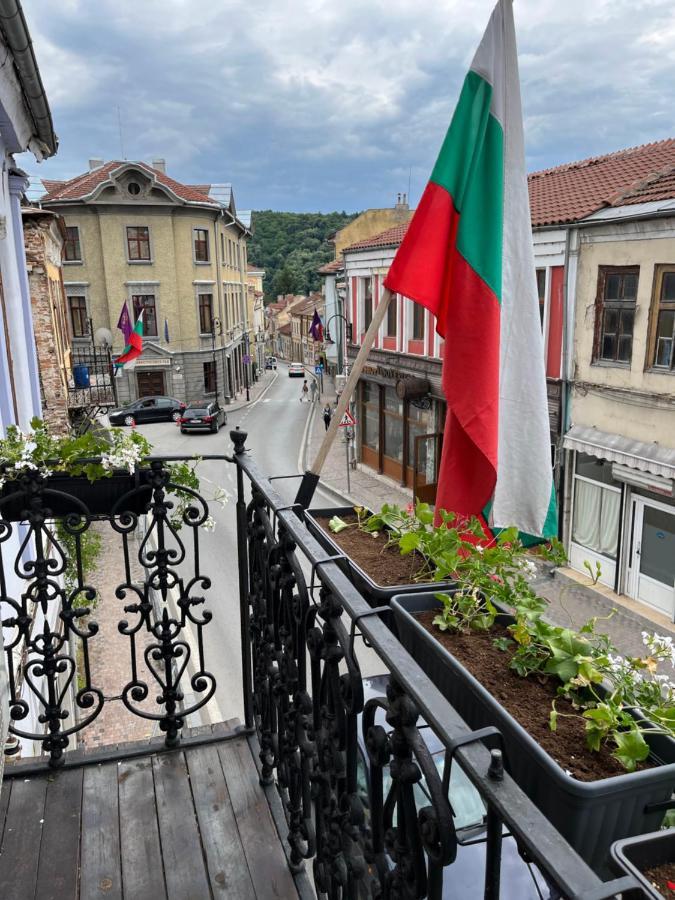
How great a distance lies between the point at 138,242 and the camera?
33.3 metres

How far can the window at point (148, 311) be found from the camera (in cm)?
3356

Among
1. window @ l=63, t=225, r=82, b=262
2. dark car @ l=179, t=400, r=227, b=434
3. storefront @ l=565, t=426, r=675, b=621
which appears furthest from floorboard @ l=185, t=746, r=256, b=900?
window @ l=63, t=225, r=82, b=262

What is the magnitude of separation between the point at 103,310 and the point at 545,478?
33390 mm

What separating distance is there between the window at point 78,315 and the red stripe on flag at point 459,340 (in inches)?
1302

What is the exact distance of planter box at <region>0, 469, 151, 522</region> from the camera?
3.16 m

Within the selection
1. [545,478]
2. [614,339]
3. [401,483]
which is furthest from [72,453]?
[401,483]

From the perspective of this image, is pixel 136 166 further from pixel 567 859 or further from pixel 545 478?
pixel 567 859

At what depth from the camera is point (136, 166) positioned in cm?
3144

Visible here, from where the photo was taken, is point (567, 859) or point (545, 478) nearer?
point (567, 859)

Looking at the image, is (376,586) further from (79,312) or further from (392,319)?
(79,312)

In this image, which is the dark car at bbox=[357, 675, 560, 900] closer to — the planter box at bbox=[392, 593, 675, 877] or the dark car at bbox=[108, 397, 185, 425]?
the planter box at bbox=[392, 593, 675, 877]

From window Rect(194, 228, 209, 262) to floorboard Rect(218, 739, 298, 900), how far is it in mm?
34267

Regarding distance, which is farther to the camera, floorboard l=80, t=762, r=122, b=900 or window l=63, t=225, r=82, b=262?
window l=63, t=225, r=82, b=262

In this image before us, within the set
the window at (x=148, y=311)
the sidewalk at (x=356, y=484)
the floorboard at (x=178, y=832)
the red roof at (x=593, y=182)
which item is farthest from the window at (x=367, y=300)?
the floorboard at (x=178, y=832)
